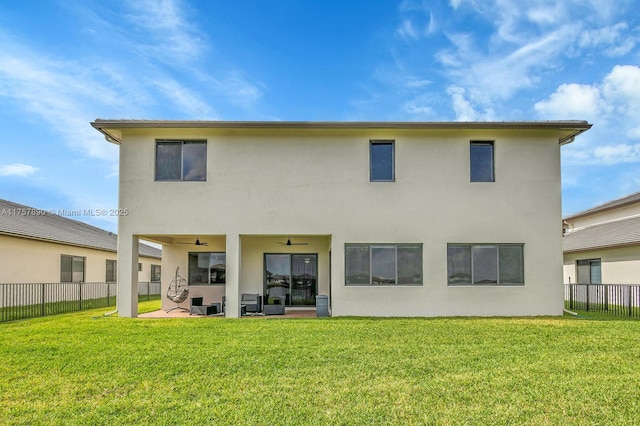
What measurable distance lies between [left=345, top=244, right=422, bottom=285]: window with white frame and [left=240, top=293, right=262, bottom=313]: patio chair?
3425 mm

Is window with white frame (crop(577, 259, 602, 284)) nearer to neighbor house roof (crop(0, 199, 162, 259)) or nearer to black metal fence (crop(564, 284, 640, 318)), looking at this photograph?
black metal fence (crop(564, 284, 640, 318))

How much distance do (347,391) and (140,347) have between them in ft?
15.9

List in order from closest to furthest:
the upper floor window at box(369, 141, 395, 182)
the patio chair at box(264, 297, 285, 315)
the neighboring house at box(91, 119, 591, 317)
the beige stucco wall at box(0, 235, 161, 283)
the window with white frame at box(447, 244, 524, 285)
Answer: the neighboring house at box(91, 119, 591, 317) < the window with white frame at box(447, 244, 524, 285) < the upper floor window at box(369, 141, 395, 182) < the patio chair at box(264, 297, 285, 315) < the beige stucco wall at box(0, 235, 161, 283)

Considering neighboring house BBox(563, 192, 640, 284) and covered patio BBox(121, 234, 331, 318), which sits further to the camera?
neighboring house BBox(563, 192, 640, 284)

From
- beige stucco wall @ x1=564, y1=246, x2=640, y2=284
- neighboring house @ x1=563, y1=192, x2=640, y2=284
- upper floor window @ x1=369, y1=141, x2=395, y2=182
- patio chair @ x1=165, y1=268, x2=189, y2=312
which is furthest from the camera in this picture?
neighboring house @ x1=563, y1=192, x2=640, y2=284

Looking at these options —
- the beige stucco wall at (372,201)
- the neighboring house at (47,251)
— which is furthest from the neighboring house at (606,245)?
the neighboring house at (47,251)

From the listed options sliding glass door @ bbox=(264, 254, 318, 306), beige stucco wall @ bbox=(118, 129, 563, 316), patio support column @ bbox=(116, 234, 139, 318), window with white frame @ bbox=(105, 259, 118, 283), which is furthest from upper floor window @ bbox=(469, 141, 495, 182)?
window with white frame @ bbox=(105, 259, 118, 283)

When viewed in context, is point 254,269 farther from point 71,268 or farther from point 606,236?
point 606,236

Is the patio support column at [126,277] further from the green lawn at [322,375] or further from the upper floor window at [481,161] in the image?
the upper floor window at [481,161]

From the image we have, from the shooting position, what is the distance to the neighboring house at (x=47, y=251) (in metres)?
17.2

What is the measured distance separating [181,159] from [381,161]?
6.54 metres

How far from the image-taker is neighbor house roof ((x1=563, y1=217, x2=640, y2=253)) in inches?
708

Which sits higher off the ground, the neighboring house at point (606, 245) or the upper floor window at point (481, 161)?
the upper floor window at point (481, 161)

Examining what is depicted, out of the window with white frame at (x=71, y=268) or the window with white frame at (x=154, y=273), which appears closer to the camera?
the window with white frame at (x=71, y=268)
